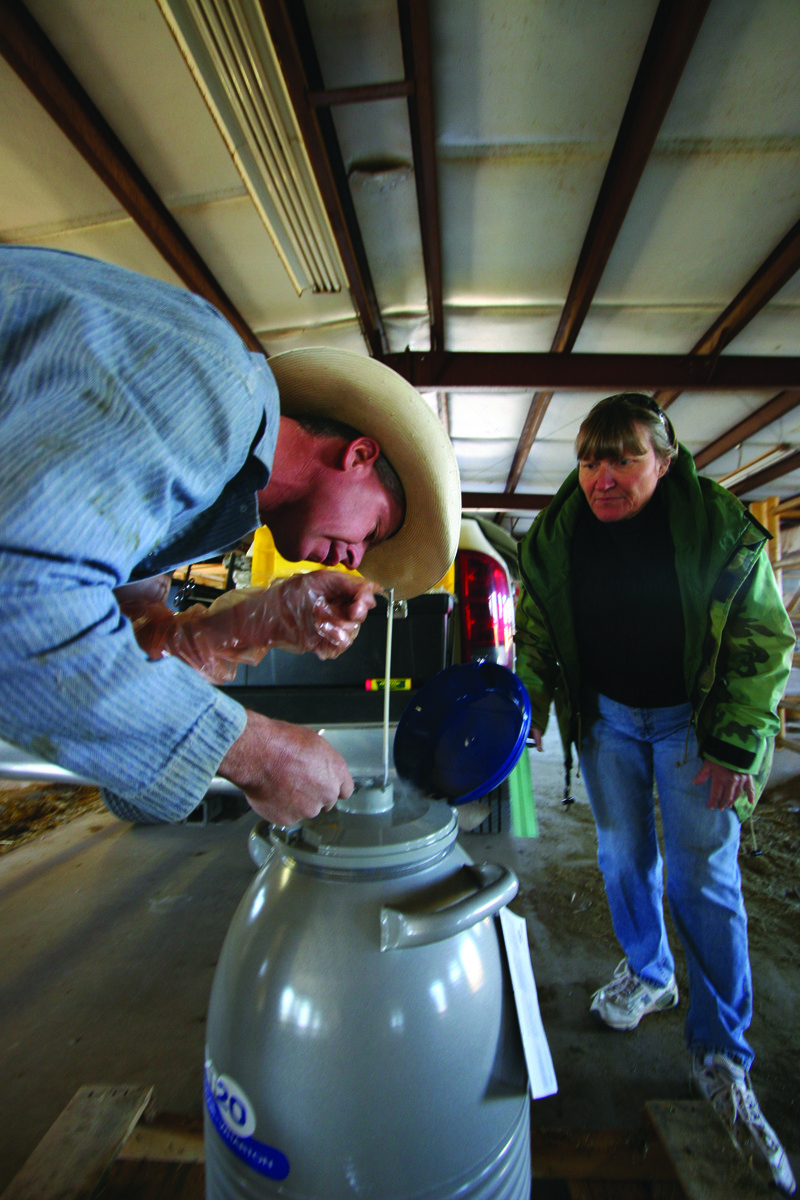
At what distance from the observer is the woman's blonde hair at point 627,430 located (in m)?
1.48

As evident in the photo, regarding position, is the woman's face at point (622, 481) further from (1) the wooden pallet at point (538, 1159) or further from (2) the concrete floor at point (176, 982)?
(2) the concrete floor at point (176, 982)

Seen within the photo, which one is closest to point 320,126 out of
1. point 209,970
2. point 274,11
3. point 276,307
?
point 274,11

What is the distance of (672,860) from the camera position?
149 centimetres

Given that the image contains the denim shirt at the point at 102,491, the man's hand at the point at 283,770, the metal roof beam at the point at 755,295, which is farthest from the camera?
the metal roof beam at the point at 755,295

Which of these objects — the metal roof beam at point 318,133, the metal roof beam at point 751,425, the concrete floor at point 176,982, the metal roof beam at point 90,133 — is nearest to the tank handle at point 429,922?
the concrete floor at point 176,982

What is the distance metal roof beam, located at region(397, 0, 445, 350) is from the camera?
6.83 feet

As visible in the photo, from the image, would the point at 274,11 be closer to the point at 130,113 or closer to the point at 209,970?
the point at 130,113

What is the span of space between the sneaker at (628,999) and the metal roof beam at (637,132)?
3.33 m

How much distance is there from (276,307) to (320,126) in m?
1.47

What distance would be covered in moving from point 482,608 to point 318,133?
224 cm

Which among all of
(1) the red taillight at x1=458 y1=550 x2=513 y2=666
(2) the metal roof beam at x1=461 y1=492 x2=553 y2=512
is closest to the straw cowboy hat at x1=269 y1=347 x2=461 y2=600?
(1) the red taillight at x1=458 y1=550 x2=513 y2=666

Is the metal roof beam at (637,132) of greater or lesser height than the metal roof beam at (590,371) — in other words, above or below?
above

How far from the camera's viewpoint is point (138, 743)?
59 cm

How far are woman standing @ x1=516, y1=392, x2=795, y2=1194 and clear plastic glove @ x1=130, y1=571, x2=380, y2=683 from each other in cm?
82
